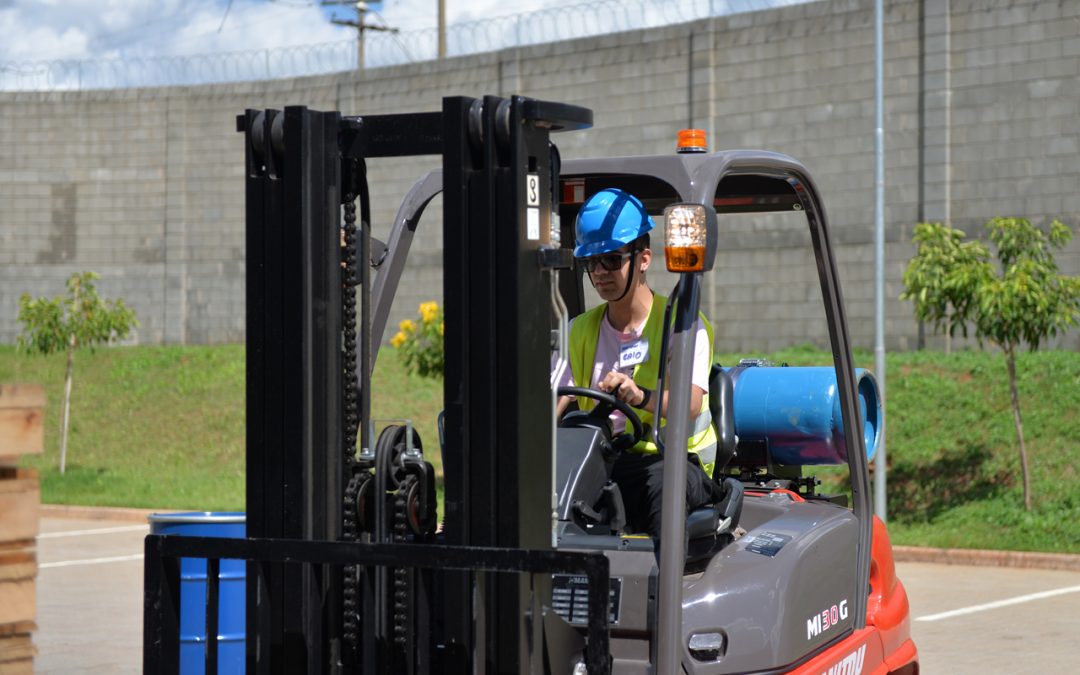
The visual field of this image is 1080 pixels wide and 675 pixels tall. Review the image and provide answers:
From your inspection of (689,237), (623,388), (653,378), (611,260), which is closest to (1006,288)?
(653,378)

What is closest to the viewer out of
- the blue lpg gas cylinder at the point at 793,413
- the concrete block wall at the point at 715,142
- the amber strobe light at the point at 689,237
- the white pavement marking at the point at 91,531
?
the amber strobe light at the point at 689,237

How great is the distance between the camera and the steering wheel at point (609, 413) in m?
4.53

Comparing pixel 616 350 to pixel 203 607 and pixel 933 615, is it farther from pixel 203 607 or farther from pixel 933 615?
pixel 933 615

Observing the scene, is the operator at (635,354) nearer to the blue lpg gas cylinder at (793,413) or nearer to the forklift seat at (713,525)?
the forklift seat at (713,525)

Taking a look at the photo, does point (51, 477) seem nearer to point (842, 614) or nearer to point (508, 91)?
point (508, 91)

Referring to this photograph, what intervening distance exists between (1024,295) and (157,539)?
12520mm

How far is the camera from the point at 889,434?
17.2 meters

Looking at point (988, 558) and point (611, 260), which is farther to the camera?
point (988, 558)

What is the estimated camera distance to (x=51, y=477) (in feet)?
71.9

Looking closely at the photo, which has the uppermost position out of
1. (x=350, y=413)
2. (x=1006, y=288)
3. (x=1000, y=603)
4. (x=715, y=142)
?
(x=715, y=142)

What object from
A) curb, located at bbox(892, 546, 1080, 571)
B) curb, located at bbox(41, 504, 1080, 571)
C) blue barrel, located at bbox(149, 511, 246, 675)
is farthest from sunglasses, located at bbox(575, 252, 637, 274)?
curb, located at bbox(41, 504, 1080, 571)

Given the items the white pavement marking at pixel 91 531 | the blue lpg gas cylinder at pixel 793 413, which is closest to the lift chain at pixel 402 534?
the blue lpg gas cylinder at pixel 793 413

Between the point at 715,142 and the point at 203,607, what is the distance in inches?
731

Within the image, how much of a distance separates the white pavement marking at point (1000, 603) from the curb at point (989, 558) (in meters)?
1.04
